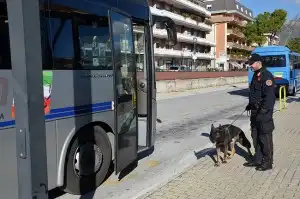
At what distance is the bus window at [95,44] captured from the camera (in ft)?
18.9

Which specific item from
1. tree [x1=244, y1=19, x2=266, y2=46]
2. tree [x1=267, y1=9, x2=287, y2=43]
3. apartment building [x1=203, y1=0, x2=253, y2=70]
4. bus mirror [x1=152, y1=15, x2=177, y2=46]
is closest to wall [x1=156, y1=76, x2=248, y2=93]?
bus mirror [x1=152, y1=15, x2=177, y2=46]

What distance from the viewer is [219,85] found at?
42562 millimetres

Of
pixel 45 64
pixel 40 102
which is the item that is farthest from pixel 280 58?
pixel 40 102

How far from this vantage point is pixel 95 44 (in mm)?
5996

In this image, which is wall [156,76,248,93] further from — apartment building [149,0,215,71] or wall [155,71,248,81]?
apartment building [149,0,215,71]

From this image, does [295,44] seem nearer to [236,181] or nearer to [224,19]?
[224,19]

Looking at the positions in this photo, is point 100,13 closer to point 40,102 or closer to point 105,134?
point 105,134

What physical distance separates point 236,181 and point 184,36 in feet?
217

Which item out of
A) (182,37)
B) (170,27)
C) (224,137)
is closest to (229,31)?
(182,37)

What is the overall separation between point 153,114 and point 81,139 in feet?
7.21

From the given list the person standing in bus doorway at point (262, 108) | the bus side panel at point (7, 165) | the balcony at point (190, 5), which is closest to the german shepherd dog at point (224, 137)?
the person standing in bus doorway at point (262, 108)

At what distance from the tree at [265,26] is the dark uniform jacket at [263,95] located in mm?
65471

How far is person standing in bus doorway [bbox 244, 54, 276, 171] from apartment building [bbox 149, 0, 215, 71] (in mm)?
49675

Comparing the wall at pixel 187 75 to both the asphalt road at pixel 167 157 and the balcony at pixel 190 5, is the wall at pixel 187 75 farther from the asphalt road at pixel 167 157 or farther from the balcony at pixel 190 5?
the balcony at pixel 190 5
